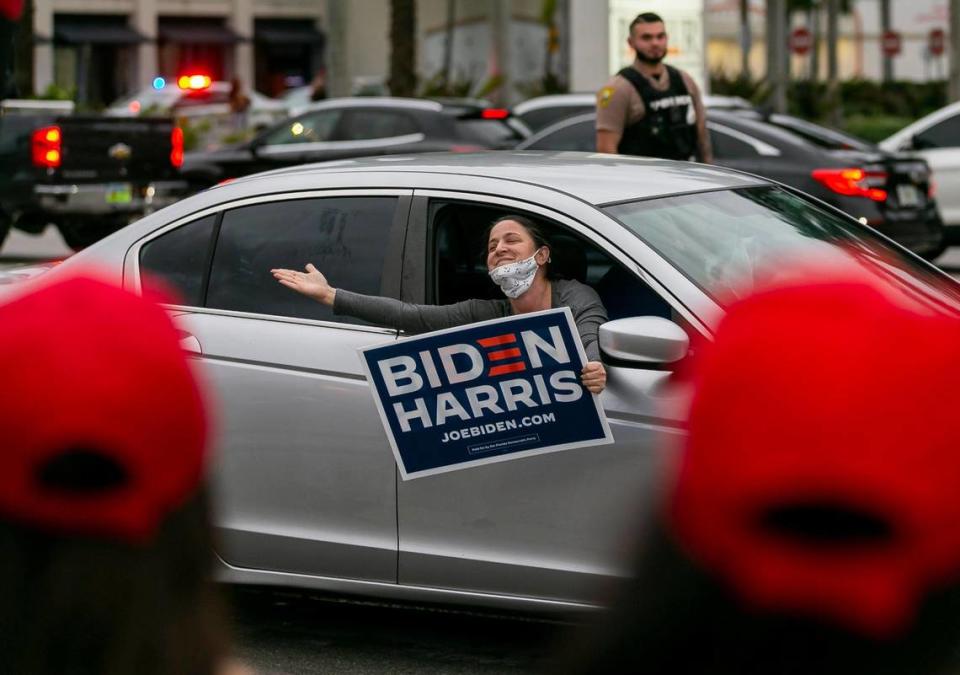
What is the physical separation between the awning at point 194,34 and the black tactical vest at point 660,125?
48.0m

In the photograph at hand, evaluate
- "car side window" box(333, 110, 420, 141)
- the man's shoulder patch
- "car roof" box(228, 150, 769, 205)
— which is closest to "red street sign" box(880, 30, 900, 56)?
"car side window" box(333, 110, 420, 141)

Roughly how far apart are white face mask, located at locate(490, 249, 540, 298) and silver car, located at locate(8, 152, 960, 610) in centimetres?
13

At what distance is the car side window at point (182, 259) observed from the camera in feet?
17.8

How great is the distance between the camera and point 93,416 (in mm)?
1148

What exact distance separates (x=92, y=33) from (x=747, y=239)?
5069cm

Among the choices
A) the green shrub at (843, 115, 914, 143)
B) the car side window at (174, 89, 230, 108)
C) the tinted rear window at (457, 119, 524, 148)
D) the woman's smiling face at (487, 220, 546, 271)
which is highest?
the car side window at (174, 89, 230, 108)

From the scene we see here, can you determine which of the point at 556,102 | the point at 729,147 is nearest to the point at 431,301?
the point at 729,147

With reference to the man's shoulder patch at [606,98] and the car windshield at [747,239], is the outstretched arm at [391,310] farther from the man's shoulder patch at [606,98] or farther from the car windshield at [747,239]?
the man's shoulder patch at [606,98]

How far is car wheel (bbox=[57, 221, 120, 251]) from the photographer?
18339 millimetres

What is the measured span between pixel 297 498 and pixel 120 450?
3.86m

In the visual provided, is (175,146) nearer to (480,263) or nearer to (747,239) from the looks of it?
(480,263)

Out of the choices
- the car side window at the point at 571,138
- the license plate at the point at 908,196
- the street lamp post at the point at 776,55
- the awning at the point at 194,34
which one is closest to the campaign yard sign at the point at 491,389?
the car side window at the point at 571,138

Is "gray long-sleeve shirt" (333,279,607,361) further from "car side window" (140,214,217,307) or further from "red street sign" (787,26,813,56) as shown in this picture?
"red street sign" (787,26,813,56)

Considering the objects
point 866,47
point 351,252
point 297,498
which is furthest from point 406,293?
point 866,47
